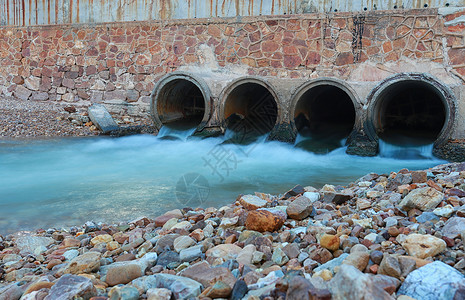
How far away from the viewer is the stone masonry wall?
6.78 meters

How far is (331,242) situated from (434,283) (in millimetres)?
614

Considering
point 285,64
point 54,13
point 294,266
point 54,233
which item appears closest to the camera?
point 294,266

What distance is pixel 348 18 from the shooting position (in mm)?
7195

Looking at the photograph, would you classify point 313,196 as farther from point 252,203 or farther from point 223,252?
point 223,252

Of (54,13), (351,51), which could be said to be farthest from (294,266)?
(54,13)

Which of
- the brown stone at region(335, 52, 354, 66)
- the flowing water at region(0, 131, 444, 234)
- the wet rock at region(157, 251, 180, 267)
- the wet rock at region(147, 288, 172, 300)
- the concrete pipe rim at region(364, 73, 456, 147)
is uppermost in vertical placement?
the brown stone at region(335, 52, 354, 66)

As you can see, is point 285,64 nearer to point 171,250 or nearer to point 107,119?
point 107,119

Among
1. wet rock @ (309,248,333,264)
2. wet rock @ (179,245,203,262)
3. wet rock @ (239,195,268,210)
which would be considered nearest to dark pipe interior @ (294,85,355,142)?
wet rock @ (239,195,268,210)

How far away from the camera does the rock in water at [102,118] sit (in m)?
8.55

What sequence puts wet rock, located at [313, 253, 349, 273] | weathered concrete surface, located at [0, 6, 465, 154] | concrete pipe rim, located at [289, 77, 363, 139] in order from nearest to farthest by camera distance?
wet rock, located at [313, 253, 349, 273] < weathered concrete surface, located at [0, 6, 465, 154] < concrete pipe rim, located at [289, 77, 363, 139]

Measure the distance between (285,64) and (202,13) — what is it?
2.12 meters

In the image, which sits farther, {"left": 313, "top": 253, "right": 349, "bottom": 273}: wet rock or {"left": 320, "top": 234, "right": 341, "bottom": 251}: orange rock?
{"left": 320, "top": 234, "right": 341, "bottom": 251}: orange rock

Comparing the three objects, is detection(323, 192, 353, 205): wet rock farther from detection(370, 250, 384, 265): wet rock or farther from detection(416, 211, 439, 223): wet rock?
detection(370, 250, 384, 265): wet rock

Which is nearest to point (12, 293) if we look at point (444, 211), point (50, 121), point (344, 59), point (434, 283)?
point (434, 283)
